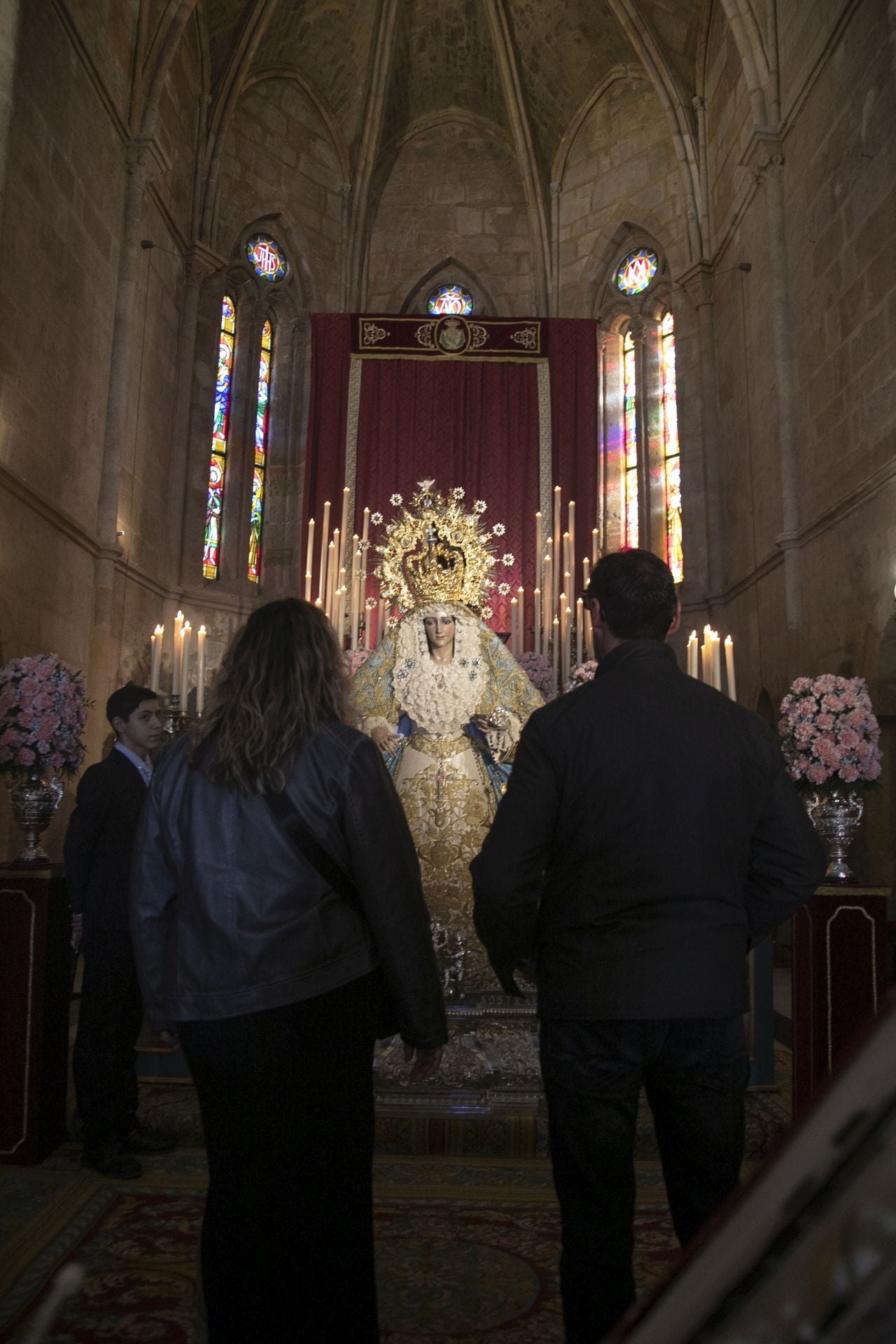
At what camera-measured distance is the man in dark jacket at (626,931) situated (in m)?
1.69

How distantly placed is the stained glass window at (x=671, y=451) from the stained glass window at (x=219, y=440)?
218 inches

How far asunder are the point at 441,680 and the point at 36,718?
174 centimetres

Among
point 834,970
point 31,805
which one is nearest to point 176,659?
point 31,805

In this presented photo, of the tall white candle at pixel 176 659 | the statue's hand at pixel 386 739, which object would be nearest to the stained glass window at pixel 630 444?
the tall white candle at pixel 176 659

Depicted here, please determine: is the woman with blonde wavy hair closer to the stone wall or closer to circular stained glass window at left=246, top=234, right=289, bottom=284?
circular stained glass window at left=246, top=234, right=289, bottom=284

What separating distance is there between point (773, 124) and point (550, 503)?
4404 mm

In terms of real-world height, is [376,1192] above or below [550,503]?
below

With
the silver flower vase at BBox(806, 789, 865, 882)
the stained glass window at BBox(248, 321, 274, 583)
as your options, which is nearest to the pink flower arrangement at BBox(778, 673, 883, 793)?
the silver flower vase at BBox(806, 789, 865, 882)

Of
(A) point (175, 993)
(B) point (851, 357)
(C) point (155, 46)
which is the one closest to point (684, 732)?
(A) point (175, 993)

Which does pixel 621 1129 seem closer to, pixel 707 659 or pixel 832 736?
pixel 832 736

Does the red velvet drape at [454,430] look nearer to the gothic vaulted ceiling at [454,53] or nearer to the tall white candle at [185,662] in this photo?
the gothic vaulted ceiling at [454,53]

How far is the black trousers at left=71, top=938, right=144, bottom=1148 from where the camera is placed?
322 cm

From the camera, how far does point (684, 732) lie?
1.79m

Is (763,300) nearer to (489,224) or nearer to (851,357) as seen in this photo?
(851,357)
